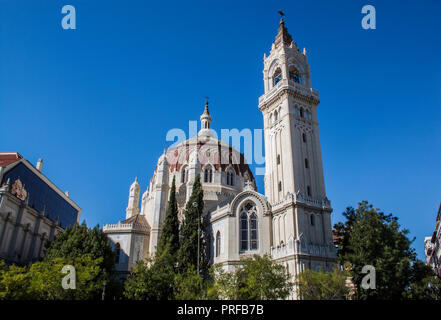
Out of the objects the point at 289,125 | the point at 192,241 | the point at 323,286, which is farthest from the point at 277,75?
the point at 323,286

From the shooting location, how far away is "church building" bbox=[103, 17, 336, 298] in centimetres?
4062

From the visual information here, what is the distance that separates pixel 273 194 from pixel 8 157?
124ft

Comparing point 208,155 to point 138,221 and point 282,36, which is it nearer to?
point 138,221

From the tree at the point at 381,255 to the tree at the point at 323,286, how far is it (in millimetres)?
2777

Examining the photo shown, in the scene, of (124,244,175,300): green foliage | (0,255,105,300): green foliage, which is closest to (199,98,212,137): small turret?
(124,244,175,300): green foliage

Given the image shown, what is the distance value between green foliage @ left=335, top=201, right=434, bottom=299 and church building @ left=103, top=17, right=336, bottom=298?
18.1 ft

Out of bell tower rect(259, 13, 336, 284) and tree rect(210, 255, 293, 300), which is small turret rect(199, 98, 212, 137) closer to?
bell tower rect(259, 13, 336, 284)

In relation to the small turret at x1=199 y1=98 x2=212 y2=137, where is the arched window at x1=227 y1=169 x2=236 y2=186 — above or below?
below

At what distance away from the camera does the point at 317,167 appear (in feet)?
152

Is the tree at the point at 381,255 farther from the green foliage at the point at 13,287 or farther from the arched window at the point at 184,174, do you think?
the arched window at the point at 184,174

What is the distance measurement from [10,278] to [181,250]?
1811 cm

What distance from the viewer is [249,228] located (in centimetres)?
4303

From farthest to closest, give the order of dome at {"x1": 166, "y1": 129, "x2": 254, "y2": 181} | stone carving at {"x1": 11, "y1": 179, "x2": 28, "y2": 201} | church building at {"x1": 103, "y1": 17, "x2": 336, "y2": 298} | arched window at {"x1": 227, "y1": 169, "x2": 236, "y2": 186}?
dome at {"x1": 166, "y1": 129, "x2": 254, "y2": 181}, arched window at {"x1": 227, "y1": 169, "x2": 236, "y2": 186}, stone carving at {"x1": 11, "y1": 179, "x2": 28, "y2": 201}, church building at {"x1": 103, "y1": 17, "x2": 336, "y2": 298}
